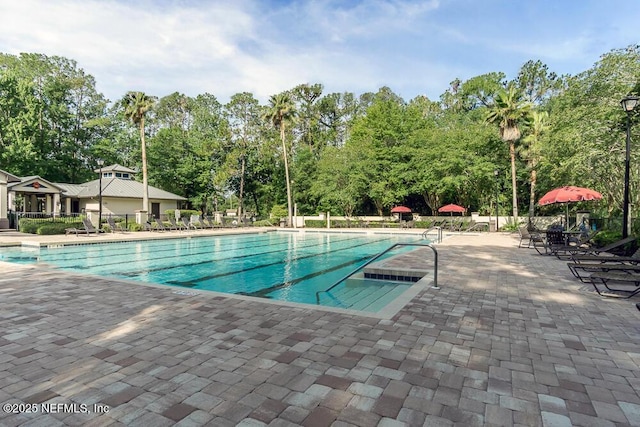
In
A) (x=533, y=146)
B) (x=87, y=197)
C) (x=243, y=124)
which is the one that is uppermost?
(x=243, y=124)

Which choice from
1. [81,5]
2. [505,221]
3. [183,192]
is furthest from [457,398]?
[183,192]

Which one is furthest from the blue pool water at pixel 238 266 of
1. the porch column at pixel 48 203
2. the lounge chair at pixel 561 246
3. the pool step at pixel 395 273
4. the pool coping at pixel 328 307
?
the porch column at pixel 48 203

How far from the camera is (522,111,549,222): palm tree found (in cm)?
2489

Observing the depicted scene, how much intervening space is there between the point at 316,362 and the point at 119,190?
1264 inches

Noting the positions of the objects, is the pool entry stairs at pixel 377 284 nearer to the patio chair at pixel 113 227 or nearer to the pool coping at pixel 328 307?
the pool coping at pixel 328 307

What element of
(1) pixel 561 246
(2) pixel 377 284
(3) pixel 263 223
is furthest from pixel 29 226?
(1) pixel 561 246

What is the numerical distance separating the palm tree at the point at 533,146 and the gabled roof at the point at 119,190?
30.5 metres

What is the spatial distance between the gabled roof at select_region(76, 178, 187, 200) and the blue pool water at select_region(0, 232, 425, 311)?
15543 mm

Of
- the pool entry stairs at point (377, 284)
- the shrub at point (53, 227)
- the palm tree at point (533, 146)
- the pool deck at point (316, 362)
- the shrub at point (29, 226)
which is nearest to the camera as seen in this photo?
the pool deck at point (316, 362)

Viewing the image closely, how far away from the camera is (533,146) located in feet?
82.8

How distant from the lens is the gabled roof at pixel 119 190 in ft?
94.4

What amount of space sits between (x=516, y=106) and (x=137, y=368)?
27533 millimetres

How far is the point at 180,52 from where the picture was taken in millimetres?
14086

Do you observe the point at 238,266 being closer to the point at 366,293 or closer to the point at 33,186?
the point at 366,293
